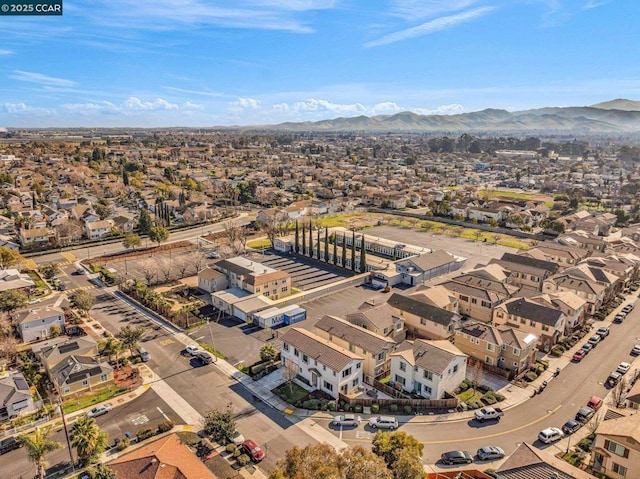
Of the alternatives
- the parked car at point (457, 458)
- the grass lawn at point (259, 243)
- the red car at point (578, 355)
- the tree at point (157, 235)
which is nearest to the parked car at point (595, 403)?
the red car at point (578, 355)

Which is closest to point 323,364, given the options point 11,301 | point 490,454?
point 490,454

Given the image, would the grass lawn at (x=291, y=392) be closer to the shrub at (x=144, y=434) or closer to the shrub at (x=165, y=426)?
the shrub at (x=165, y=426)

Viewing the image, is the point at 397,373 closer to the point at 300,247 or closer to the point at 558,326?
the point at 558,326

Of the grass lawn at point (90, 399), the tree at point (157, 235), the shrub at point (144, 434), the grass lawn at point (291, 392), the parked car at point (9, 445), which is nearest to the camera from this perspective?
the parked car at point (9, 445)

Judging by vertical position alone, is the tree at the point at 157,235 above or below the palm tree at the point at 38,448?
above

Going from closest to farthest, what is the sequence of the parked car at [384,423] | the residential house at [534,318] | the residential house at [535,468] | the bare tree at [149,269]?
the residential house at [535,468]
the parked car at [384,423]
the residential house at [534,318]
the bare tree at [149,269]

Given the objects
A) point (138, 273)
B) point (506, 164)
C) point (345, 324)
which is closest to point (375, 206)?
point (138, 273)

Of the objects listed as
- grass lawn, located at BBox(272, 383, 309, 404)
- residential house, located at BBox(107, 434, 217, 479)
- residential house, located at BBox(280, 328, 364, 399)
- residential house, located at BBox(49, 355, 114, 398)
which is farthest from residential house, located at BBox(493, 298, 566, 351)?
residential house, located at BBox(49, 355, 114, 398)
